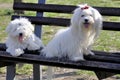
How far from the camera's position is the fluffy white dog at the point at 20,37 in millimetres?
5160

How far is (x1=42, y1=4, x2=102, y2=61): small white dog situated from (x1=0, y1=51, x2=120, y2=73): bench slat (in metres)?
0.13

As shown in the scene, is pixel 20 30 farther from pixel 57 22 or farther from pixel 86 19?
pixel 86 19

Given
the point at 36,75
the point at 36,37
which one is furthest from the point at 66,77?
the point at 36,37

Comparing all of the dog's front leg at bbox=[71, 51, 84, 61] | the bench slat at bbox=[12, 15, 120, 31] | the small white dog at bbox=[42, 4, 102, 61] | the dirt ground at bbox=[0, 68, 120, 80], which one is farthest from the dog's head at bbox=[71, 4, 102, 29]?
the dirt ground at bbox=[0, 68, 120, 80]

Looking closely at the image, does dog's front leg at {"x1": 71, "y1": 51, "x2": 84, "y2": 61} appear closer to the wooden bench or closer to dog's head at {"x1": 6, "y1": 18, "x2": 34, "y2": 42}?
the wooden bench

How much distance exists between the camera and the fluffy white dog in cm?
516

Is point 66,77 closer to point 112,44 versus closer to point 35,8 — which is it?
point 35,8

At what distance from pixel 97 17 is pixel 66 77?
2.07 metres

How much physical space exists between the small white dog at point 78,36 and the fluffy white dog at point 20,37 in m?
0.39

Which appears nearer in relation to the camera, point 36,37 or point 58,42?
point 58,42

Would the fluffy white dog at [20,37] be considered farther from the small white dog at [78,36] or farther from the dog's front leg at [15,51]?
the small white dog at [78,36]

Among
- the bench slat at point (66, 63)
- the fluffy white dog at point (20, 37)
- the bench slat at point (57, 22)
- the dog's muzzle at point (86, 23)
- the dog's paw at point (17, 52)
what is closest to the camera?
the bench slat at point (66, 63)

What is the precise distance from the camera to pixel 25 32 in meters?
5.18

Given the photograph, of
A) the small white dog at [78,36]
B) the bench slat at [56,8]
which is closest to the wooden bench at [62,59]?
the bench slat at [56,8]
